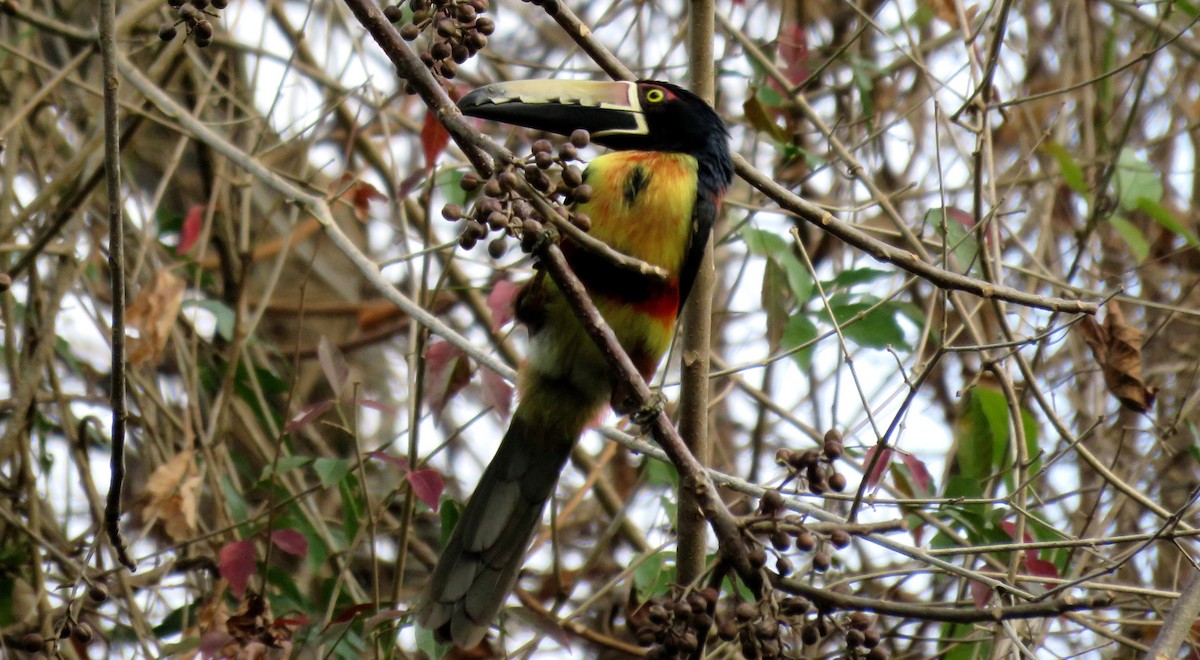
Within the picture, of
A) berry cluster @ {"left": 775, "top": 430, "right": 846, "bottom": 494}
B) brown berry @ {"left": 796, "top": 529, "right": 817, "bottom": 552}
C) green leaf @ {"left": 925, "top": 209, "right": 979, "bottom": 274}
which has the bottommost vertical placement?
brown berry @ {"left": 796, "top": 529, "right": 817, "bottom": 552}

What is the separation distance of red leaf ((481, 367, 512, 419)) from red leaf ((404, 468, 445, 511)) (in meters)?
0.23

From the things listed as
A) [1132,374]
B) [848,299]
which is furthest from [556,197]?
[1132,374]

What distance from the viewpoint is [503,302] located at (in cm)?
353

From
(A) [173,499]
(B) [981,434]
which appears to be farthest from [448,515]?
(B) [981,434]

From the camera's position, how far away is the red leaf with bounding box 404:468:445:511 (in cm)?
319

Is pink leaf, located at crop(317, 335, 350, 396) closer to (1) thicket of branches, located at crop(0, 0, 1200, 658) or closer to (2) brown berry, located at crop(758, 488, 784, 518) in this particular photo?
(1) thicket of branches, located at crop(0, 0, 1200, 658)

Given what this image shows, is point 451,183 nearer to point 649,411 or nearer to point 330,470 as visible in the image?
point 330,470

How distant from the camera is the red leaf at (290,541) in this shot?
346 cm

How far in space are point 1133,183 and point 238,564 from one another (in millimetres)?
3005

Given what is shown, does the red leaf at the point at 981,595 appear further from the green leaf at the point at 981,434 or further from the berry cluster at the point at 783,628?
the berry cluster at the point at 783,628

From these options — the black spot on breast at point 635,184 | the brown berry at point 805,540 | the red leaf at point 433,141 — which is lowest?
the brown berry at point 805,540

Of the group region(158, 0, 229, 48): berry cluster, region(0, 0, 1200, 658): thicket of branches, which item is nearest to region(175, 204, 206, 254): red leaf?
region(0, 0, 1200, 658): thicket of branches

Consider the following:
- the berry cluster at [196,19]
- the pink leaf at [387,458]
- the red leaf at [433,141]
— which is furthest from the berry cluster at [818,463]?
the red leaf at [433,141]

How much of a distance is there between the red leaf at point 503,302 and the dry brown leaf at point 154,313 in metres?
0.97
